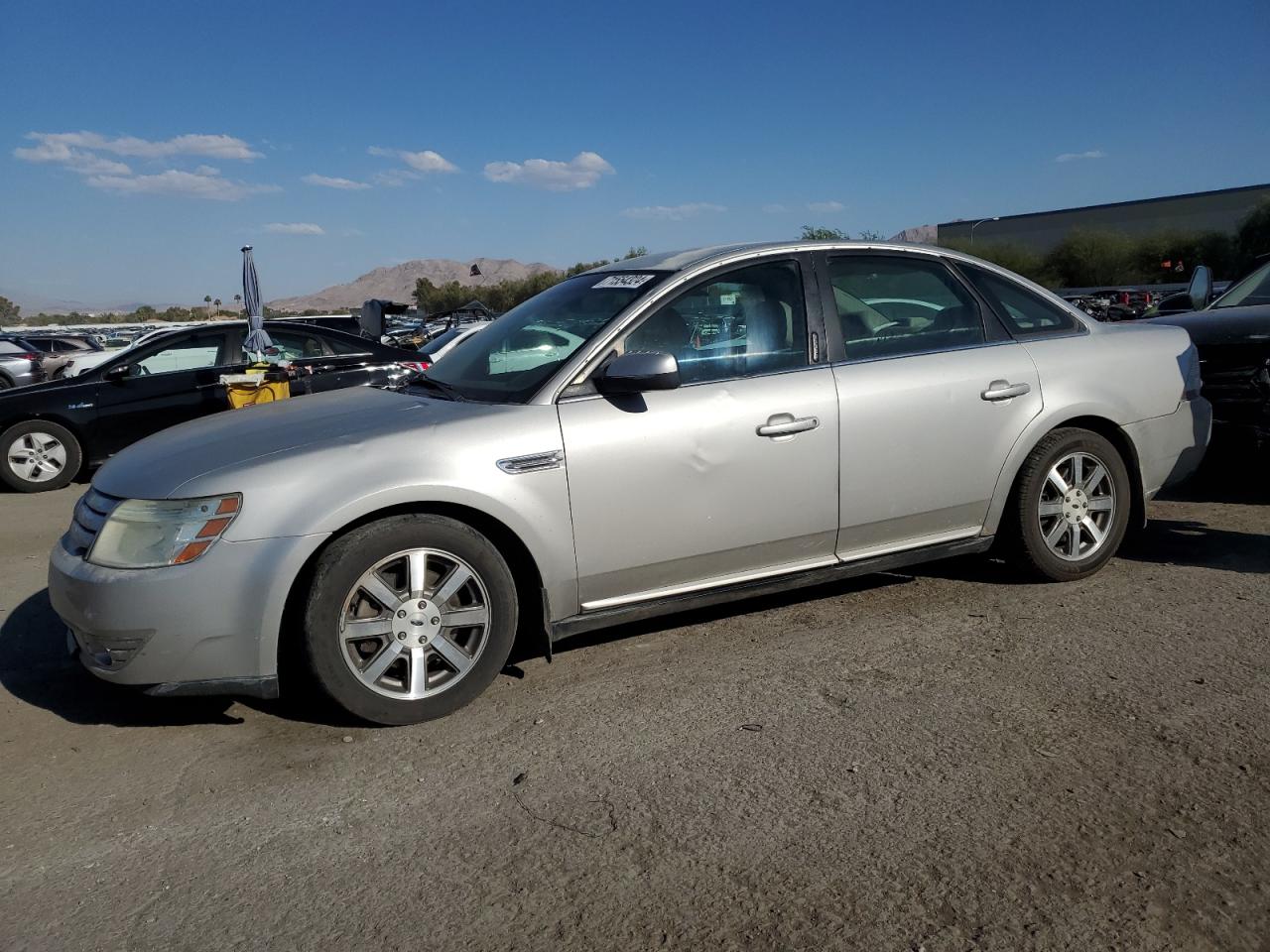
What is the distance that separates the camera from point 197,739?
3551mm

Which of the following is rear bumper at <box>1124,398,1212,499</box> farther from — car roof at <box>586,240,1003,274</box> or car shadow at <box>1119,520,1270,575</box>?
car roof at <box>586,240,1003,274</box>

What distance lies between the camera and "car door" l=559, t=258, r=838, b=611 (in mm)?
3768

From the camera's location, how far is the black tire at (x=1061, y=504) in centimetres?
460

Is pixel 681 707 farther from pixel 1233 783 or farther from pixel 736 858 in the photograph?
pixel 1233 783

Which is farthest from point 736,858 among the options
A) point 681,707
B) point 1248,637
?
point 1248,637

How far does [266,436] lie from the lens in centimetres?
372

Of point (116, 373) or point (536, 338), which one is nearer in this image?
point (536, 338)

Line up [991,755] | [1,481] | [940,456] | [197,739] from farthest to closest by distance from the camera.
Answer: [1,481] → [940,456] → [197,739] → [991,755]

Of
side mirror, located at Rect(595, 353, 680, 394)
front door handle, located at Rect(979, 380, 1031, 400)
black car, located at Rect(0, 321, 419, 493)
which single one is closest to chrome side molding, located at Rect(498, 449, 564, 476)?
side mirror, located at Rect(595, 353, 680, 394)

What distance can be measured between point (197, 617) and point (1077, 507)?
3.84 m

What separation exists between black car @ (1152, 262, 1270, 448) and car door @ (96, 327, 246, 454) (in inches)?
310

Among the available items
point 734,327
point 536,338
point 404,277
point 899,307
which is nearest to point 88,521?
point 536,338

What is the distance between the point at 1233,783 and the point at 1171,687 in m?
0.72

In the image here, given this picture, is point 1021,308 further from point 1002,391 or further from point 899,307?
point 899,307
